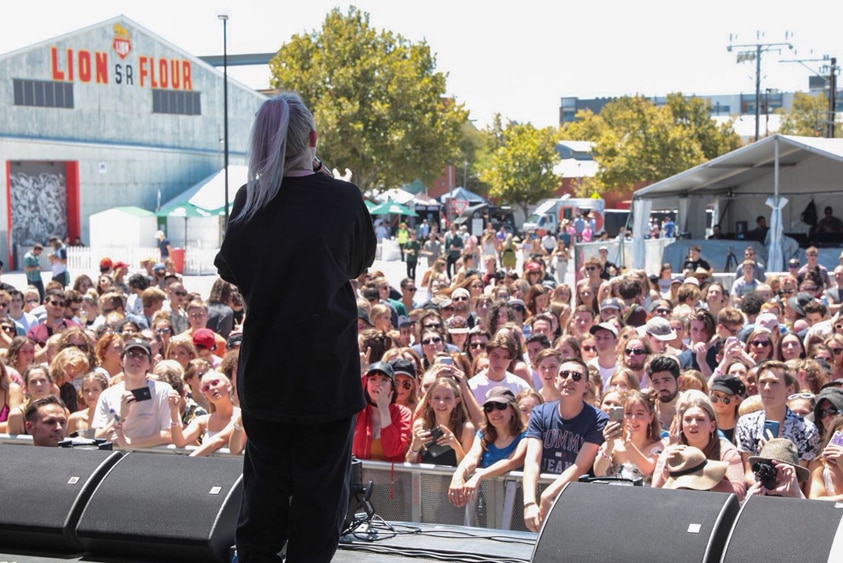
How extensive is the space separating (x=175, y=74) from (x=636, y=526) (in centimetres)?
4049

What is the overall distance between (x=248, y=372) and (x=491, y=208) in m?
57.3

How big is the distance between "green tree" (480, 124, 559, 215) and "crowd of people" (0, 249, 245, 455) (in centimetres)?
5765

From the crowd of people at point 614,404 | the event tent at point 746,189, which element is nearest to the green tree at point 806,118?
the event tent at point 746,189

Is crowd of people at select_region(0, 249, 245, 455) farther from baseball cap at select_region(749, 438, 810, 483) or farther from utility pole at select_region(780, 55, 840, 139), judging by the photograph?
utility pole at select_region(780, 55, 840, 139)

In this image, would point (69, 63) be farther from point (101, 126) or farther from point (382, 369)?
point (382, 369)

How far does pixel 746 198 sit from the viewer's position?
86.1 feet

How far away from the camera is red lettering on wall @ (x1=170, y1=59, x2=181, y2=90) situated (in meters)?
41.3

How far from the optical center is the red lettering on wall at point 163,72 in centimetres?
4094

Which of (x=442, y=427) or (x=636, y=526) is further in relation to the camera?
(x=442, y=427)

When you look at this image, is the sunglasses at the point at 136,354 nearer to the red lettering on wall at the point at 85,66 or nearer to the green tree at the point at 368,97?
the red lettering on wall at the point at 85,66

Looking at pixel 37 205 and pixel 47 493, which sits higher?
pixel 37 205

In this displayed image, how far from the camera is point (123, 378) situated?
749 cm

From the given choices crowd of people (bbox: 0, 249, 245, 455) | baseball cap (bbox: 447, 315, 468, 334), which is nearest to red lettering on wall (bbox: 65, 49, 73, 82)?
crowd of people (bbox: 0, 249, 245, 455)

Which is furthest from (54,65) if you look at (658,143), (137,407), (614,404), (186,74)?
(658,143)
